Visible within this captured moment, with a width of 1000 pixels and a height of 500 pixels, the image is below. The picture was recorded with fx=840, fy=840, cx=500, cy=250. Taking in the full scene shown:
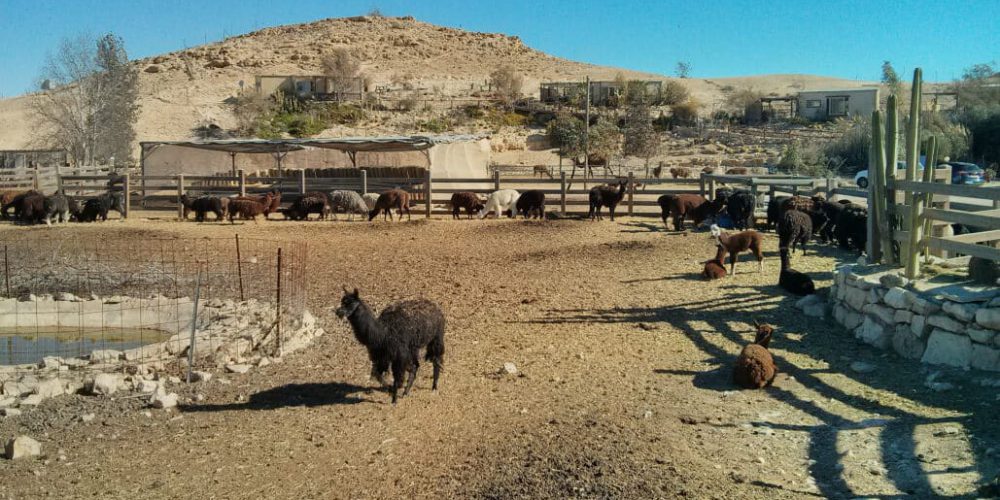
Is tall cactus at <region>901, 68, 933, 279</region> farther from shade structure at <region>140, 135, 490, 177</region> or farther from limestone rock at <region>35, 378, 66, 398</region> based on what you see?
shade structure at <region>140, 135, 490, 177</region>

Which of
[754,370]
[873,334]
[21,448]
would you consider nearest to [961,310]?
[873,334]

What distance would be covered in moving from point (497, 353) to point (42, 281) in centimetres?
839

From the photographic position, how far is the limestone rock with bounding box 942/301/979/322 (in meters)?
8.03

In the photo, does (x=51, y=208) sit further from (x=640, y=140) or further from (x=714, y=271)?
(x=640, y=140)

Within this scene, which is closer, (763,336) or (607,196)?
(763,336)

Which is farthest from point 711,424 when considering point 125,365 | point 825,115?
point 825,115

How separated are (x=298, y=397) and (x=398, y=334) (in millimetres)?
1123

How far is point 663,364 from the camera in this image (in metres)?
8.86

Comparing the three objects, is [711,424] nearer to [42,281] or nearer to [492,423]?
[492,423]

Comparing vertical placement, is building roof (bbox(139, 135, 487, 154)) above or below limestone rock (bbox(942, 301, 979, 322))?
above

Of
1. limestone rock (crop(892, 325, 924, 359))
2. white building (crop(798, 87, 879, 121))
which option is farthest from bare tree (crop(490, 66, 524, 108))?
limestone rock (crop(892, 325, 924, 359))

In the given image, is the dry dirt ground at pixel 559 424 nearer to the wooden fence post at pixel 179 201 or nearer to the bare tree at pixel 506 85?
the wooden fence post at pixel 179 201

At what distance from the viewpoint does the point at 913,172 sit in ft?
33.8

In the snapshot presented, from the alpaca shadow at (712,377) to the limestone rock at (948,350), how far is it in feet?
6.48
